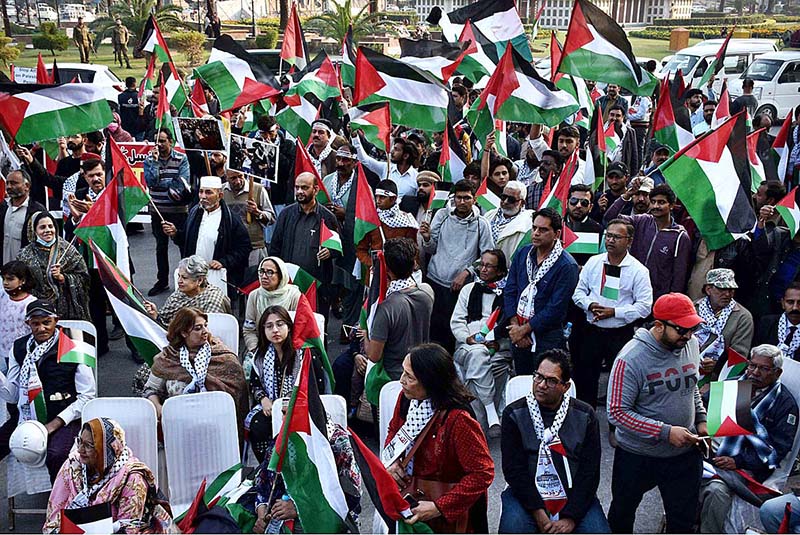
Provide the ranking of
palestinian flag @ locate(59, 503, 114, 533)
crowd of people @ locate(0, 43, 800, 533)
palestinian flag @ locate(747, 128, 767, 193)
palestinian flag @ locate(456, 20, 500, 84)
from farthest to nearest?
1. palestinian flag @ locate(456, 20, 500, 84)
2. palestinian flag @ locate(747, 128, 767, 193)
3. crowd of people @ locate(0, 43, 800, 533)
4. palestinian flag @ locate(59, 503, 114, 533)

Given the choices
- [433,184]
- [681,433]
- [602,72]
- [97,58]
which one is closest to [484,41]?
[602,72]

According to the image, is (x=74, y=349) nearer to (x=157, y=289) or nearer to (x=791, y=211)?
(x=157, y=289)

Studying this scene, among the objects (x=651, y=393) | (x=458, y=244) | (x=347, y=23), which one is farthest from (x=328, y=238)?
(x=347, y=23)

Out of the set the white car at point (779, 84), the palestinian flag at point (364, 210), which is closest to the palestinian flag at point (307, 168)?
the palestinian flag at point (364, 210)

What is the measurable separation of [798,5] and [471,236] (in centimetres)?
6914

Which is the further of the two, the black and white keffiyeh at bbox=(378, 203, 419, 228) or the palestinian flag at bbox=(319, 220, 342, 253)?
the black and white keffiyeh at bbox=(378, 203, 419, 228)

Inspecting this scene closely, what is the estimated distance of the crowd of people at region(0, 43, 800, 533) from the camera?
14.6 feet

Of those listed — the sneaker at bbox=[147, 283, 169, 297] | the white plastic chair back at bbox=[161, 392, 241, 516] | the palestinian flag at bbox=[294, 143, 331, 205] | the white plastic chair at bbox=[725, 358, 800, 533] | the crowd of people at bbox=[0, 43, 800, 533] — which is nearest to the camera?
the crowd of people at bbox=[0, 43, 800, 533]

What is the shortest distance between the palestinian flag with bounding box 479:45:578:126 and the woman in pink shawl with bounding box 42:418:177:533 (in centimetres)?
568

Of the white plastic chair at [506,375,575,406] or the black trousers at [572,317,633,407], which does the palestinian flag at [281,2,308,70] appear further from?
the white plastic chair at [506,375,575,406]

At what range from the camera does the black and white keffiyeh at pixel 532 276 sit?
20.1 ft

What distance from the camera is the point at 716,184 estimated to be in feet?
21.5

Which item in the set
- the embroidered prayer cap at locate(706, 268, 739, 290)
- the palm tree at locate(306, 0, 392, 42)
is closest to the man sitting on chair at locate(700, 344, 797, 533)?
the embroidered prayer cap at locate(706, 268, 739, 290)

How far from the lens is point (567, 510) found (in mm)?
4473
